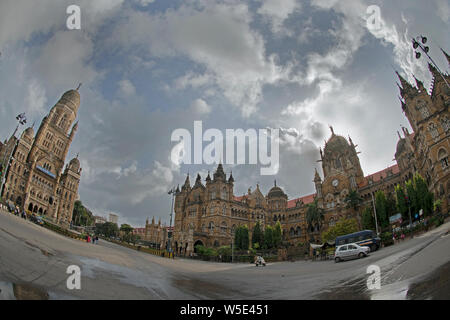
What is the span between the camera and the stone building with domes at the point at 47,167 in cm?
5603

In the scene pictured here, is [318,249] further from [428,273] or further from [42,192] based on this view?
[42,192]

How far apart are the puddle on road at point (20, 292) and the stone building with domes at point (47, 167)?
6078 centimetres

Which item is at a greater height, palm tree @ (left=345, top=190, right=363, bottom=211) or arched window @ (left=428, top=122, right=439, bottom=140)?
arched window @ (left=428, top=122, right=439, bottom=140)

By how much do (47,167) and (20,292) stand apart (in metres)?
80.9

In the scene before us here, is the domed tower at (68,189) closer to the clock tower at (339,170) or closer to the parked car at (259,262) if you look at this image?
the parked car at (259,262)

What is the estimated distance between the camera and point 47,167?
2662 inches

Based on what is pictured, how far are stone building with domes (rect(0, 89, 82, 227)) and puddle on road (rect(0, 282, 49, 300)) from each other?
199ft

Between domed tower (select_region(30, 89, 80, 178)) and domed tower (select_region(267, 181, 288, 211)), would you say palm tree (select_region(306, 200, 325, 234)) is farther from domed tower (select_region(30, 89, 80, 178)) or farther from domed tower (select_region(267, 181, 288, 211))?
domed tower (select_region(30, 89, 80, 178))

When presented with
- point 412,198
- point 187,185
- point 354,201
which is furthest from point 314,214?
point 187,185

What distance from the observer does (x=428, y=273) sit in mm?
5367

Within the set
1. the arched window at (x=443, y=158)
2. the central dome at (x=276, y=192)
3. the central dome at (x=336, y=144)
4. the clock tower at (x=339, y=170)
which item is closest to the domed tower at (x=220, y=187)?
the central dome at (x=276, y=192)

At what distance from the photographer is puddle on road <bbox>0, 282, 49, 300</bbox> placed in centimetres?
318

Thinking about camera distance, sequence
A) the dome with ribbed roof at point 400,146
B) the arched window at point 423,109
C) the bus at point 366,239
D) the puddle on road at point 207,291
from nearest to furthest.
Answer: the puddle on road at point 207,291, the bus at point 366,239, the arched window at point 423,109, the dome with ribbed roof at point 400,146

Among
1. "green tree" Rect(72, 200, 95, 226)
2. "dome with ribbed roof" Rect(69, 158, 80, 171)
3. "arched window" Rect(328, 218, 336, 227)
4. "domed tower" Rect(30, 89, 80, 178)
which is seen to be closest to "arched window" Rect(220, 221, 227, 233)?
"arched window" Rect(328, 218, 336, 227)
